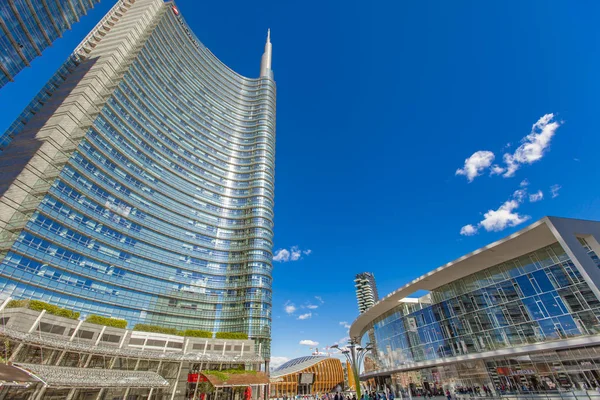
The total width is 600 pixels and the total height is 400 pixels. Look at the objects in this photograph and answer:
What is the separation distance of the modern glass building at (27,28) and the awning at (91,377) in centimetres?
3923

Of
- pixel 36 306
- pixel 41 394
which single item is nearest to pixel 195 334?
pixel 41 394

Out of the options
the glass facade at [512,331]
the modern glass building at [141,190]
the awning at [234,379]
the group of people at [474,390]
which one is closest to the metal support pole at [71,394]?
the awning at [234,379]

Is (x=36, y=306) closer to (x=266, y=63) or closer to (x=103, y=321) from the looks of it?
(x=103, y=321)

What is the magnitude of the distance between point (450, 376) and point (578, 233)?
23989 millimetres

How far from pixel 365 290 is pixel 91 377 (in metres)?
175

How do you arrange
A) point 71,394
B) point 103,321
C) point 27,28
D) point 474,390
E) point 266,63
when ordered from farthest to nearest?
point 266,63 < point 27,28 < point 103,321 < point 474,390 < point 71,394

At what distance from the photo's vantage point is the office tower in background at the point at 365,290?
178 metres

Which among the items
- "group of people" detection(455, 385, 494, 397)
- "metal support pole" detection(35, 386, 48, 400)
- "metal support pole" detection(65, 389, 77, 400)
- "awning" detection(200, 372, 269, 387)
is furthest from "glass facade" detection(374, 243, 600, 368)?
"metal support pole" detection(35, 386, 48, 400)

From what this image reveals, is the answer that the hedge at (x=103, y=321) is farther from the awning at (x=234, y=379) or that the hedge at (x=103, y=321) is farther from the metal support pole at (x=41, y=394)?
the awning at (x=234, y=379)

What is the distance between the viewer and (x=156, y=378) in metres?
32.9

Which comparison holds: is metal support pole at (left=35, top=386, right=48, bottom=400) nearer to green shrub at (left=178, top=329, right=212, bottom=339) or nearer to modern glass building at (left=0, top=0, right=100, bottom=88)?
green shrub at (left=178, top=329, right=212, bottom=339)

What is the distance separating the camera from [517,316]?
92.7ft

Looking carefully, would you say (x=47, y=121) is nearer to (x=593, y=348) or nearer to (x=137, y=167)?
(x=137, y=167)

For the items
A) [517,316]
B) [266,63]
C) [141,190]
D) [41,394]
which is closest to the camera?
[41,394]
